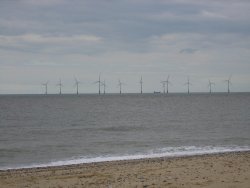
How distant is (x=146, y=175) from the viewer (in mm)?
18953

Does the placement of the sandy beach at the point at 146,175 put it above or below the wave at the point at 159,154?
above

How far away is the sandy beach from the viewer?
16875 millimetres

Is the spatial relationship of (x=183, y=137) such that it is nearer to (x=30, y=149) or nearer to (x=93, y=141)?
(x=93, y=141)

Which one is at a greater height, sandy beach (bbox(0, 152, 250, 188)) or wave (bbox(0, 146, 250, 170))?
sandy beach (bbox(0, 152, 250, 188))

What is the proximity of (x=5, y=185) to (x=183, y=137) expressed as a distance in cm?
2608

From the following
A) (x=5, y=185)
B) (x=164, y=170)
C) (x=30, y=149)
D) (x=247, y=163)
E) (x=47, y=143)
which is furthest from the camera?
(x=47, y=143)

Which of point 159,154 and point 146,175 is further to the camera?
point 159,154

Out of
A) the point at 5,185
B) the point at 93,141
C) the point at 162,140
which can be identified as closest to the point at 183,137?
the point at 162,140

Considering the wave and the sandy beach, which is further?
the wave

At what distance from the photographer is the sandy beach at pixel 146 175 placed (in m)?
16.9

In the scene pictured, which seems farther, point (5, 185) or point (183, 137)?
point (183, 137)

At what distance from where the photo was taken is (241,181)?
1666cm

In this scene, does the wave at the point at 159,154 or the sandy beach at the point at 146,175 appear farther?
the wave at the point at 159,154

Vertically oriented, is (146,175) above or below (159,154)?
above
